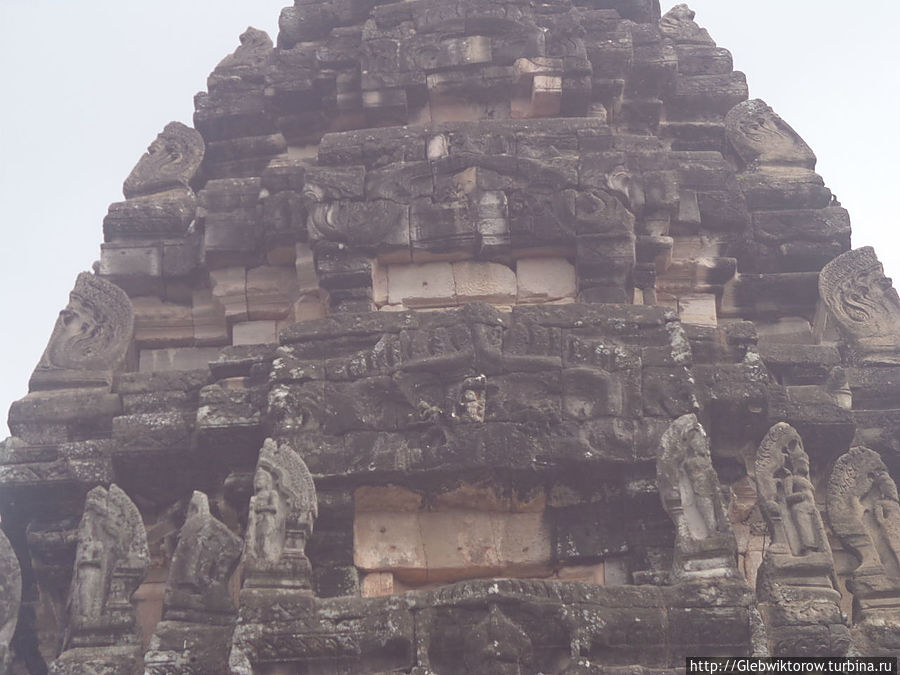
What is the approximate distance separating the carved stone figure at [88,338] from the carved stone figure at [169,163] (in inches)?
45.7

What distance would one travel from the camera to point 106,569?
8.64 metres

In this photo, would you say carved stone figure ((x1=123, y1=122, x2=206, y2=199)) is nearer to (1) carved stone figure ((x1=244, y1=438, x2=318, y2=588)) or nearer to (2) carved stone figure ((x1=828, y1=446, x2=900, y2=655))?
(1) carved stone figure ((x1=244, y1=438, x2=318, y2=588))

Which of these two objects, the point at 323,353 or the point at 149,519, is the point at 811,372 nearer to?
the point at 323,353

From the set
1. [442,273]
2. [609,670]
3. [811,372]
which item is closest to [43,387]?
[442,273]

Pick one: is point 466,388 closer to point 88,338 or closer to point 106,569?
point 106,569

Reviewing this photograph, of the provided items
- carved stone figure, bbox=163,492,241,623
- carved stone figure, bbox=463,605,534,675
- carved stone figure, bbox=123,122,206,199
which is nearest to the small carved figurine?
carved stone figure, bbox=463,605,534,675

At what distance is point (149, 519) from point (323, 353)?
5.54 ft

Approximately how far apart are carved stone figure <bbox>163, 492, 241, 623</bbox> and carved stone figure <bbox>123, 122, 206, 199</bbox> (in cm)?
356

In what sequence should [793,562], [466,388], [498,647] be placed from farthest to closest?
[466,388] → [793,562] → [498,647]

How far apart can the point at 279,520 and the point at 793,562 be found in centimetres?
304

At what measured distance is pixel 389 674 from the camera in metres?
7.62

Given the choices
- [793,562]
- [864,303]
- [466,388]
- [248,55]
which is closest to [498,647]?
[466,388]

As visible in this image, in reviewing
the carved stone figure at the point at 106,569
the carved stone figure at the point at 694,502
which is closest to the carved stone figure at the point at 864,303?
the carved stone figure at the point at 694,502

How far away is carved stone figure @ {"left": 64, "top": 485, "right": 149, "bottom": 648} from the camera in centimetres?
839
